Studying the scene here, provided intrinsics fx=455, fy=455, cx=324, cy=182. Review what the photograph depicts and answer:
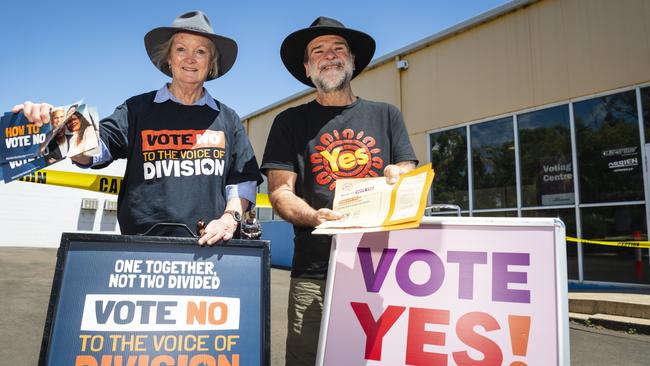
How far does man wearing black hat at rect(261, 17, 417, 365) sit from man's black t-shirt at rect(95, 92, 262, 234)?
264 millimetres

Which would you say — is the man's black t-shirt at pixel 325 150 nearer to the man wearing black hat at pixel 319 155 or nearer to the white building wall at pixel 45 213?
the man wearing black hat at pixel 319 155

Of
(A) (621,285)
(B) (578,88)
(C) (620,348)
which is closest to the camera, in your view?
(C) (620,348)

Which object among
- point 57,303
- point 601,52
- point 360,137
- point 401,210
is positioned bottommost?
point 57,303

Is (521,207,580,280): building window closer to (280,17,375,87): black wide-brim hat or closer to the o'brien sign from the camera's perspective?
(280,17,375,87): black wide-brim hat

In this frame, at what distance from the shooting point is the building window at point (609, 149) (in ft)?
28.8

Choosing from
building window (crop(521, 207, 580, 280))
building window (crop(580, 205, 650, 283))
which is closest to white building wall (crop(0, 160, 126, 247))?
building window (crop(521, 207, 580, 280))

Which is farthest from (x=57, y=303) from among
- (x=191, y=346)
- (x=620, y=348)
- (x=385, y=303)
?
(x=620, y=348)

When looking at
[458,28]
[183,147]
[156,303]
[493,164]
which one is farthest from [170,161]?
[458,28]

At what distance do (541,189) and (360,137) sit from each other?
888 cm

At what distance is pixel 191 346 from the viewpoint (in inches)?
75.7

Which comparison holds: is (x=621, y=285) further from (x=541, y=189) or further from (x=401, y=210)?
(x=401, y=210)

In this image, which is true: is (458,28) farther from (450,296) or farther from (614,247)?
(450,296)

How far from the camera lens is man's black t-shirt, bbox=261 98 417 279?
231 centimetres

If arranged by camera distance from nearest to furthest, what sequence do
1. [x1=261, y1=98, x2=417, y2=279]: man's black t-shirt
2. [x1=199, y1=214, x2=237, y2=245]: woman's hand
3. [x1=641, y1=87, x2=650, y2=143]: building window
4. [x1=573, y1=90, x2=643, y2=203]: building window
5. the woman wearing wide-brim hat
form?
[x1=199, y1=214, x2=237, y2=245]: woman's hand < the woman wearing wide-brim hat < [x1=261, y1=98, x2=417, y2=279]: man's black t-shirt < [x1=641, y1=87, x2=650, y2=143]: building window < [x1=573, y1=90, x2=643, y2=203]: building window
